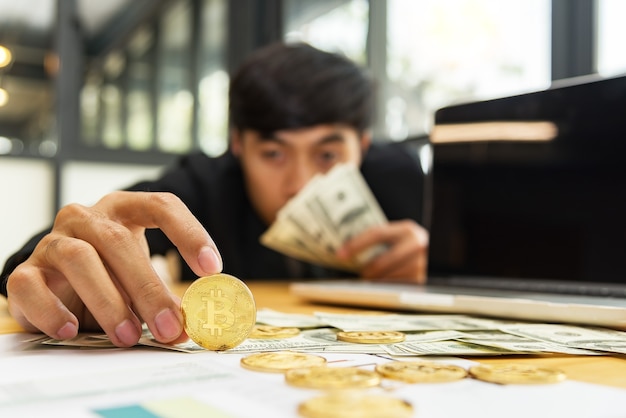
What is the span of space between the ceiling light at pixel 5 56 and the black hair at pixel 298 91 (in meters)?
1.99

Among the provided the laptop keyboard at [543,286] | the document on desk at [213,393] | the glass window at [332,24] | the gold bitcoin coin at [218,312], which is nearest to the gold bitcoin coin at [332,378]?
the document on desk at [213,393]

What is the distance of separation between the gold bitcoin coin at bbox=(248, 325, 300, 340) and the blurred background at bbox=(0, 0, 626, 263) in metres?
1.35

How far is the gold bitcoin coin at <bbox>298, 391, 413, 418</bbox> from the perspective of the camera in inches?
12.8

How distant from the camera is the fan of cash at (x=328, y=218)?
Answer: 4.45 feet

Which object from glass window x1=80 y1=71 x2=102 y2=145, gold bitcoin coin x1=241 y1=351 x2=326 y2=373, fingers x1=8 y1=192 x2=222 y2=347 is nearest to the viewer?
gold bitcoin coin x1=241 y1=351 x2=326 y2=373

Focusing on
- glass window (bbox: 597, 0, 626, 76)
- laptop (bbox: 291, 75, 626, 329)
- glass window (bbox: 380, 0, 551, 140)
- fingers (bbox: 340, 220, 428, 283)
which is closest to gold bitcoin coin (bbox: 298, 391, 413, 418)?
laptop (bbox: 291, 75, 626, 329)

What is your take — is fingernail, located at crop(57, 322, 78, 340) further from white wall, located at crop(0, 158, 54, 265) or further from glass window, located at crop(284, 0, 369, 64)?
white wall, located at crop(0, 158, 54, 265)

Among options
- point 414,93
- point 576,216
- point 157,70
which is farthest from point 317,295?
point 157,70

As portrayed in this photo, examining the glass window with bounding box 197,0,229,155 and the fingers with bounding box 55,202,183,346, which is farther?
the glass window with bounding box 197,0,229,155

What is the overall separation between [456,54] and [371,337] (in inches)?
74.3

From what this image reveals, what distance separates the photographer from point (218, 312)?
0.56 meters

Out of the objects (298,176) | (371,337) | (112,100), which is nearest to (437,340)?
(371,337)

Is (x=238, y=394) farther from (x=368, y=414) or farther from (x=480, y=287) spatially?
(x=480, y=287)

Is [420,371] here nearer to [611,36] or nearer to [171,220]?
[171,220]
